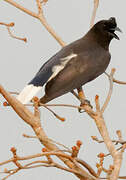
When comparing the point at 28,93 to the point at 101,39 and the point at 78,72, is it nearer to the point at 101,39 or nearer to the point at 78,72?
the point at 78,72

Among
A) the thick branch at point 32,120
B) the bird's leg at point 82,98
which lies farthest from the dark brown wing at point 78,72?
the thick branch at point 32,120

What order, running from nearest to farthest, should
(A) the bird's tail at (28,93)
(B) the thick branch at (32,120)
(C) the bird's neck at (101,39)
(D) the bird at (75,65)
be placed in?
(B) the thick branch at (32,120), (A) the bird's tail at (28,93), (D) the bird at (75,65), (C) the bird's neck at (101,39)

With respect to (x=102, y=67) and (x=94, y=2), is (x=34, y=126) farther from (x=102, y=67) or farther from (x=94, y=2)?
(x=94, y=2)

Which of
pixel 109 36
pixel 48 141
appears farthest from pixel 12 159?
pixel 109 36

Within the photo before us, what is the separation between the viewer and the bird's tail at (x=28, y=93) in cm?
364

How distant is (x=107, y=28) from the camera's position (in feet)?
14.8

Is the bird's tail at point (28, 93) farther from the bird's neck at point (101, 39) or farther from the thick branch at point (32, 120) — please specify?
the bird's neck at point (101, 39)

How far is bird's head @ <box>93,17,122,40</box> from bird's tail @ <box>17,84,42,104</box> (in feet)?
3.40

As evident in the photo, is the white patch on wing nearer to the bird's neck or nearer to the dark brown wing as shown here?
the dark brown wing

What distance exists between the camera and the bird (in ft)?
12.7

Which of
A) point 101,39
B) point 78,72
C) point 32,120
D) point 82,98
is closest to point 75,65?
point 78,72

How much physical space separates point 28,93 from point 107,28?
1200 mm

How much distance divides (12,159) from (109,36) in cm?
235

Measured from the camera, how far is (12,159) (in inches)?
97.2
